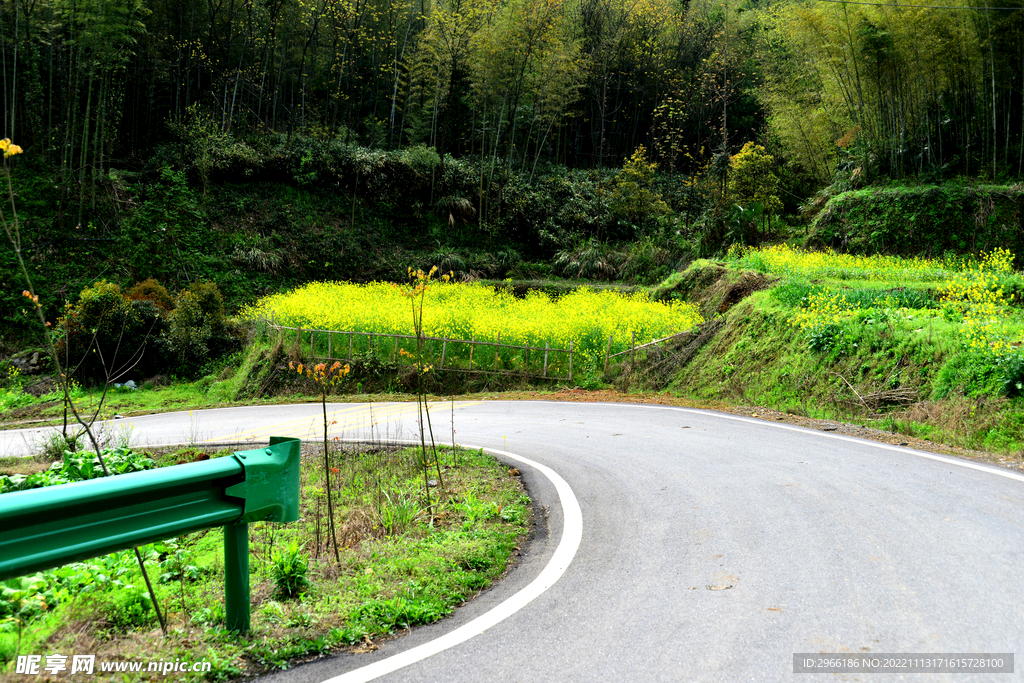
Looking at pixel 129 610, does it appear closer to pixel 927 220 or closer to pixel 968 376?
pixel 968 376

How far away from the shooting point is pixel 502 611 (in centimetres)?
296

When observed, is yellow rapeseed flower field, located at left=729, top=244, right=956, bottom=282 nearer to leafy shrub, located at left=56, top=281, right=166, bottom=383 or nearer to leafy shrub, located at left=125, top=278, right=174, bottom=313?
leafy shrub, located at left=56, top=281, right=166, bottom=383

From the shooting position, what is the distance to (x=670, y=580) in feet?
10.8

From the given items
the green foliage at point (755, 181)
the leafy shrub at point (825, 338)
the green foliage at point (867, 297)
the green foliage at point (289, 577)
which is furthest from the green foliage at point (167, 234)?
the green foliage at point (289, 577)

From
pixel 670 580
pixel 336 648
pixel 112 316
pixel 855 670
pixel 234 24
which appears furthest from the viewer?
pixel 234 24

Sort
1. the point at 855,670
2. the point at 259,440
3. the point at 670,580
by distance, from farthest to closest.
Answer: the point at 259,440
the point at 670,580
the point at 855,670

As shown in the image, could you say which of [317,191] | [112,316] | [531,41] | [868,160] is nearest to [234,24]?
[317,191]

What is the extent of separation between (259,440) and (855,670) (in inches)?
295

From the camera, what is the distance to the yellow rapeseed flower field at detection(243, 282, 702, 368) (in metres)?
14.5

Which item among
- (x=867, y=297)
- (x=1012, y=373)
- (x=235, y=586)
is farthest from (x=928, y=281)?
(x=235, y=586)

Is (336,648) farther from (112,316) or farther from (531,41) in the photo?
(531,41)

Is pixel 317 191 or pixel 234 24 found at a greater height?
pixel 234 24

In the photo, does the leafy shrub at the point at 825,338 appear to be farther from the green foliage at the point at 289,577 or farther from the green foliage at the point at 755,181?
the green foliage at the point at 755,181

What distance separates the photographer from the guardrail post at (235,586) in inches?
101
